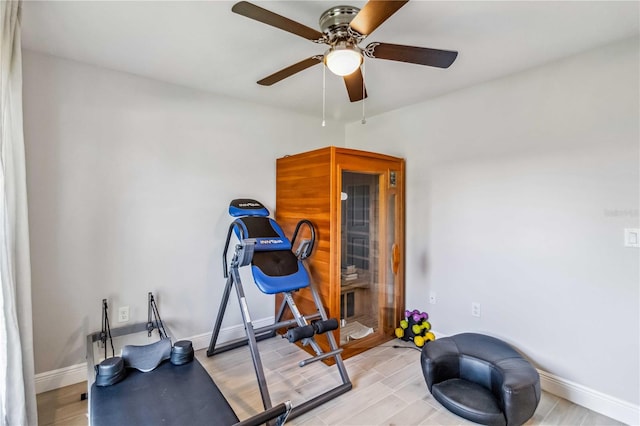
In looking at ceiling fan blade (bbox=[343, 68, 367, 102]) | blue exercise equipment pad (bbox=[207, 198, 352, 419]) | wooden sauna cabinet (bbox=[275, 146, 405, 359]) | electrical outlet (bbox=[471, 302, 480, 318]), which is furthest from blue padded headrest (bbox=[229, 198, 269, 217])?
electrical outlet (bbox=[471, 302, 480, 318])

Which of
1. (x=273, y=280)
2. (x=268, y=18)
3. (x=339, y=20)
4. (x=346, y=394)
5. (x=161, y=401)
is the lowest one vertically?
(x=346, y=394)

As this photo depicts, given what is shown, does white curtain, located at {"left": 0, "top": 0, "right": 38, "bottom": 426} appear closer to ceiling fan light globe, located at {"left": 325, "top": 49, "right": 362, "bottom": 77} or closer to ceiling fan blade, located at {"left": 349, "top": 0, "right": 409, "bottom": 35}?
ceiling fan light globe, located at {"left": 325, "top": 49, "right": 362, "bottom": 77}

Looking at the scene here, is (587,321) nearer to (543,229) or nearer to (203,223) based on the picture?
(543,229)

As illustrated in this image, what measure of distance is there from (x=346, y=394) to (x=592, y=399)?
166cm

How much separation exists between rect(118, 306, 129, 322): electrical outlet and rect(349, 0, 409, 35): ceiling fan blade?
263 centimetres

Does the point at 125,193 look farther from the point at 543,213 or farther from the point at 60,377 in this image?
the point at 543,213

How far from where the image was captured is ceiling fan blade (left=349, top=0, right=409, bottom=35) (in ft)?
4.13

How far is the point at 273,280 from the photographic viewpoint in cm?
248

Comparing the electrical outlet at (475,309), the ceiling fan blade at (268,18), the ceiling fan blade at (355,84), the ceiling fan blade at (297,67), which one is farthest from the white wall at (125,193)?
the electrical outlet at (475,309)

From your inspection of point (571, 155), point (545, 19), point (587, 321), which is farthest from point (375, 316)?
point (545, 19)

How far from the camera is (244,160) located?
3176 mm

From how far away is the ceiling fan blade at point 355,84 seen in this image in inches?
73.6

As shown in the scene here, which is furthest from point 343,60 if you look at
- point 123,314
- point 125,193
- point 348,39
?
point 123,314

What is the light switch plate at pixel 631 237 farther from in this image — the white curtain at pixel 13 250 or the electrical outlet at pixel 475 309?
the white curtain at pixel 13 250
